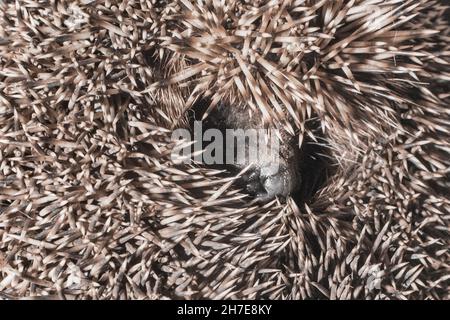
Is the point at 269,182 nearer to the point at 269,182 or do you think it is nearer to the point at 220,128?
the point at 269,182

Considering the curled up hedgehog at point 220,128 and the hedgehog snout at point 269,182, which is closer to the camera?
the curled up hedgehog at point 220,128

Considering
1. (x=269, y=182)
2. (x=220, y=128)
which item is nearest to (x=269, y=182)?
(x=269, y=182)

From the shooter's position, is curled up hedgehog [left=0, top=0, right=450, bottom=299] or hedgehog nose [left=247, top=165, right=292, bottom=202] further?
hedgehog nose [left=247, top=165, right=292, bottom=202]

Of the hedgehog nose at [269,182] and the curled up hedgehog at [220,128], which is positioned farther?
the hedgehog nose at [269,182]

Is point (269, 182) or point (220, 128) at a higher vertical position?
point (220, 128)

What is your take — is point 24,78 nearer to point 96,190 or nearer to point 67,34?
point 67,34

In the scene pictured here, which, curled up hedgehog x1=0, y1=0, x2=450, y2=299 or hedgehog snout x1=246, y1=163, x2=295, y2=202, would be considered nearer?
curled up hedgehog x1=0, y1=0, x2=450, y2=299

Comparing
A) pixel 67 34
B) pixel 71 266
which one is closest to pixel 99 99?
pixel 67 34

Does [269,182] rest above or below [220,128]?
below
